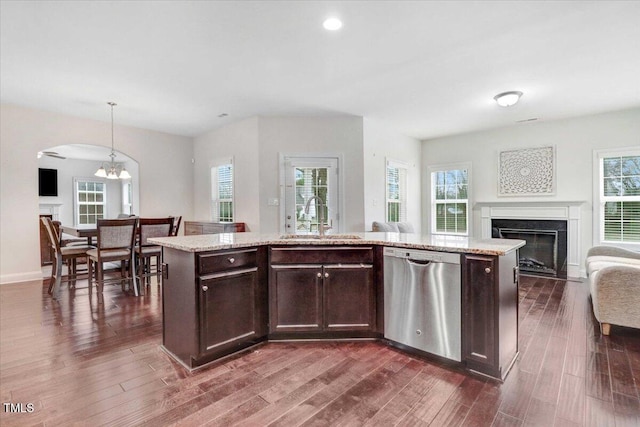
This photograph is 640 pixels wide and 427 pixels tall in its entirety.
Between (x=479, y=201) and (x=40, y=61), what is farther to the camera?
(x=479, y=201)

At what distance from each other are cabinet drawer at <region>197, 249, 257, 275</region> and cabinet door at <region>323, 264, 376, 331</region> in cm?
62

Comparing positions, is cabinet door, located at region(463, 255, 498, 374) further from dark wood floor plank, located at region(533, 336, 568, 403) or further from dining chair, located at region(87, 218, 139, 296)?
dining chair, located at region(87, 218, 139, 296)

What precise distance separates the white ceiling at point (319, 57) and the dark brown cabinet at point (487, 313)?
198cm

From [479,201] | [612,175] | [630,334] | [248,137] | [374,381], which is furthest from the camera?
[479,201]

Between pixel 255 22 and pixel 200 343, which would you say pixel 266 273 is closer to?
pixel 200 343

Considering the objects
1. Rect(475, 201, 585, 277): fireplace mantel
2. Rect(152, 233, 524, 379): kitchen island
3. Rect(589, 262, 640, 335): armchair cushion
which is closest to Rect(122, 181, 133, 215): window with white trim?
Rect(152, 233, 524, 379): kitchen island

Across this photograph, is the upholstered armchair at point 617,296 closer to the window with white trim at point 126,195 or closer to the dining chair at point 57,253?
the dining chair at point 57,253

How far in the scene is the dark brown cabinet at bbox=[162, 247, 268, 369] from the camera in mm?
2287

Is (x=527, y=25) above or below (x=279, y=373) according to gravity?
above

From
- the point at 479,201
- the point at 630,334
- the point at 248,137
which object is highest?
the point at 248,137

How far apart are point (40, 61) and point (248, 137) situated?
2787 millimetres

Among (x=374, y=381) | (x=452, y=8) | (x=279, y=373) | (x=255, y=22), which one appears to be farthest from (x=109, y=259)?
(x=452, y=8)

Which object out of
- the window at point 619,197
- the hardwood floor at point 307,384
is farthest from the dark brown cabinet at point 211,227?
the window at point 619,197

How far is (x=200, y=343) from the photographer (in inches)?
90.1
